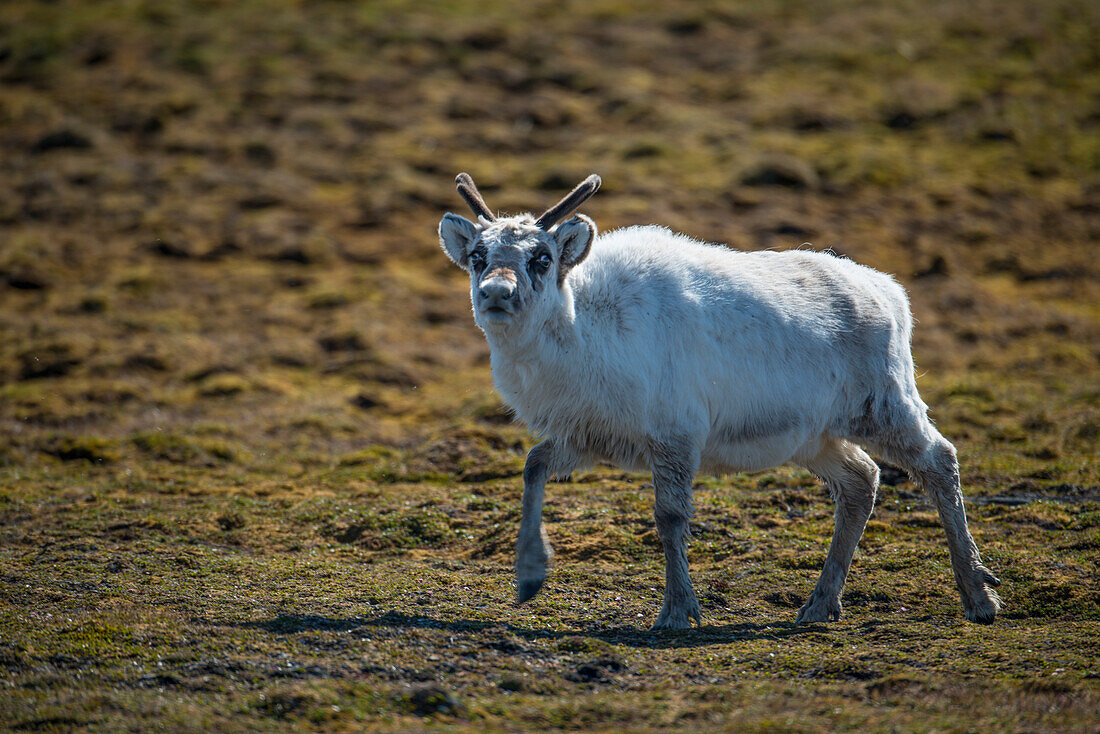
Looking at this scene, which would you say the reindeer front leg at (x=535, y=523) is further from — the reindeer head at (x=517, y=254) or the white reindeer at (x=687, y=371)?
the reindeer head at (x=517, y=254)

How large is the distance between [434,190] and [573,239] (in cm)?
2127

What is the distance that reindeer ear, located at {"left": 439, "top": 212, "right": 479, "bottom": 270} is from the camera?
8.99m

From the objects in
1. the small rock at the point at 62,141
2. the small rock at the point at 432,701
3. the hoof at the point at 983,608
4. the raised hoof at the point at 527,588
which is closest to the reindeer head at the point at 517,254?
the raised hoof at the point at 527,588

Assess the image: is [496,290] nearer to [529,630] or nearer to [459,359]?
[529,630]

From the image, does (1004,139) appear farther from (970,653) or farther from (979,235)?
(970,653)

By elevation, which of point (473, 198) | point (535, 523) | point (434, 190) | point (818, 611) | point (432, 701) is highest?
point (473, 198)

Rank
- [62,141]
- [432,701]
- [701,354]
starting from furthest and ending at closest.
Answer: [62,141], [701,354], [432,701]

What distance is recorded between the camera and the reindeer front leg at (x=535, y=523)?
8133 mm

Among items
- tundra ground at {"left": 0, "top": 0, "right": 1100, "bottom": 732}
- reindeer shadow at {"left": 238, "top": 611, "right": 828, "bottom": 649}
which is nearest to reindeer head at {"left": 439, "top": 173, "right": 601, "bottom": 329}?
reindeer shadow at {"left": 238, "top": 611, "right": 828, "bottom": 649}

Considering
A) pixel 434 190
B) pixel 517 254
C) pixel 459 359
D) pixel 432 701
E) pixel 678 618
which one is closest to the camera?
pixel 432 701

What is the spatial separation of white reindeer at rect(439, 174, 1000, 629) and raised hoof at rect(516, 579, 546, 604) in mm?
15

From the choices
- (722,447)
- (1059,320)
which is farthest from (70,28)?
(722,447)

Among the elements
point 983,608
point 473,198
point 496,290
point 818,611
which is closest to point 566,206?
point 473,198

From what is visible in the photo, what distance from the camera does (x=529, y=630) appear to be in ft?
26.2
